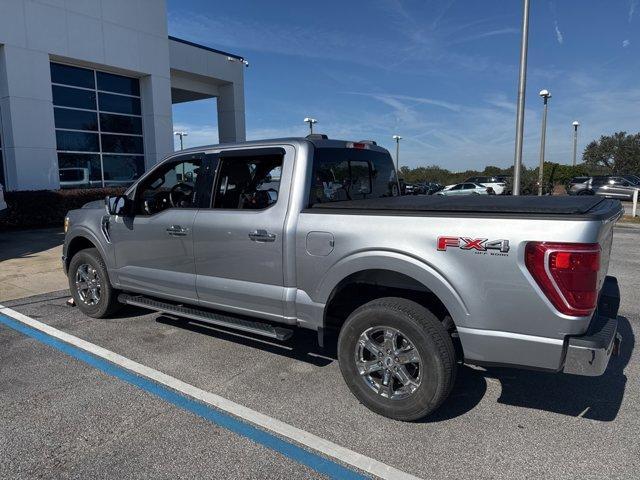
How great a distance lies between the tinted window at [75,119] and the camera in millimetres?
16141

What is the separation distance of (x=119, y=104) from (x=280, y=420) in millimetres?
17309

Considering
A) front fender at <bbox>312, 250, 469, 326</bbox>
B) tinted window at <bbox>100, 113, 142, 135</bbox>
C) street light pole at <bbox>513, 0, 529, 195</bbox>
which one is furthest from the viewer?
tinted window at <bbox>100, 113, 142, 135</bbox>

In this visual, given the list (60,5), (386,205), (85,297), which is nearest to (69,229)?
(85,297)

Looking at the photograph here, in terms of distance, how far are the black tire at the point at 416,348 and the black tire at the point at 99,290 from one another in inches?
125

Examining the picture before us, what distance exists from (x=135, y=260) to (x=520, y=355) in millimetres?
3743

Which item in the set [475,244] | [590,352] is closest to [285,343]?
[475,244]

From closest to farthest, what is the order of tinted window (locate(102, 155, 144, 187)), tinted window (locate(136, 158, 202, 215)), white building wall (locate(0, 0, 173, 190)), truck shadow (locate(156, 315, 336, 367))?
truck shadow (locate(156, 315, 336, 367)) → tinted window (locate(136, 158, 202, 215)) → white building wall (locate(0, 0, 173, 190)) → tinted window (locate(102, 155, 144, 187))

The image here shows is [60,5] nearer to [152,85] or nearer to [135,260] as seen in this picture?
[152,85]

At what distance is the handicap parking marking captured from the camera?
9.27ft

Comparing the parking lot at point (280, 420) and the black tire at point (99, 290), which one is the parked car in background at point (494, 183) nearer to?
the parking lot at point (280, 420)

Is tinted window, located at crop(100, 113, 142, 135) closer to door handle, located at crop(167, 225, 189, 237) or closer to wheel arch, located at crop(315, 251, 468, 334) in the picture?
door handle, located at crop(167, 225, 189, 237)

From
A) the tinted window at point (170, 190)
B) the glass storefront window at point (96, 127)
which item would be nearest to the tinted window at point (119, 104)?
the glass storefront window at point (96, 127)

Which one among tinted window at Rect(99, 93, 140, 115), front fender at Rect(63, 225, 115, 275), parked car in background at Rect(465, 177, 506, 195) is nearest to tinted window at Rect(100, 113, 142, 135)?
tinted window at Rect(99, 93, 140, 115)

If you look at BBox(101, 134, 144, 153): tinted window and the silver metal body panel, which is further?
BBox(101, 134, 144, 153): tinted window
